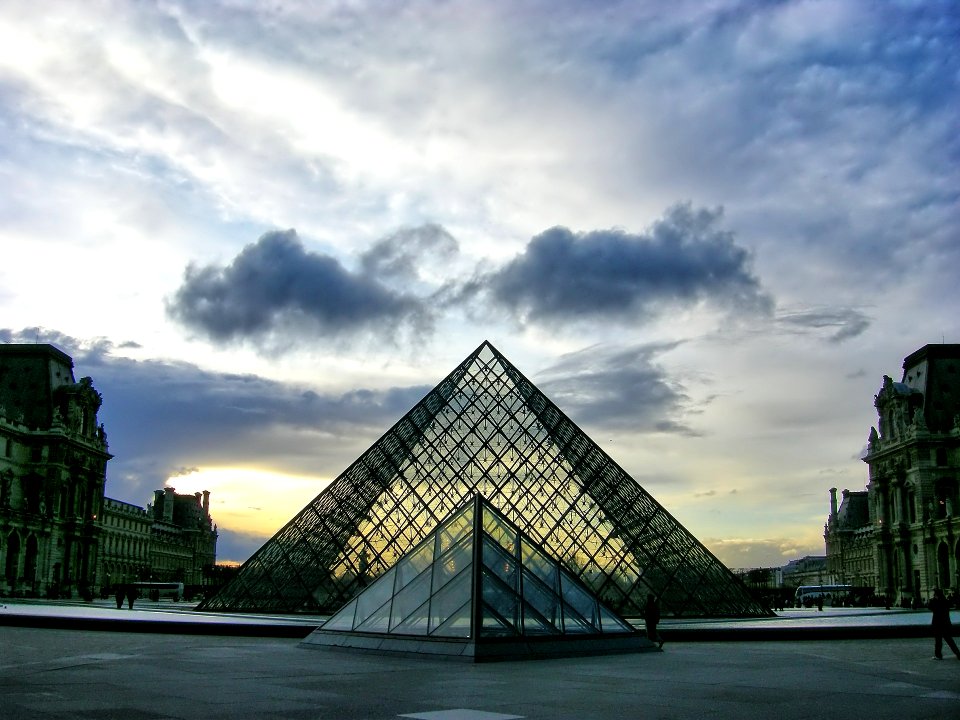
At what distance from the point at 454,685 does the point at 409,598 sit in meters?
5.98

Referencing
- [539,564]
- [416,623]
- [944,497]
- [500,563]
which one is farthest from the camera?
[944,497]

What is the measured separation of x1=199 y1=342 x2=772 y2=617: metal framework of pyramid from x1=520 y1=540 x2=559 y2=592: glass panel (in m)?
12.3

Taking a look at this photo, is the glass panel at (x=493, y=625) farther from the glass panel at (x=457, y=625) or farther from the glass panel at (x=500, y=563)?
the glass panel at (x=500, y=563)

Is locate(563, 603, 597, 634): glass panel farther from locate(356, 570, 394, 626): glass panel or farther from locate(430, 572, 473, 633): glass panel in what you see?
locate(356, 570, 394, 626): glass panel

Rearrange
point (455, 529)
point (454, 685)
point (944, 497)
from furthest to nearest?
point (944, 497)
point (455, 529)
point (454, 685)

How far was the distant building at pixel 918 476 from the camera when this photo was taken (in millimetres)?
79875

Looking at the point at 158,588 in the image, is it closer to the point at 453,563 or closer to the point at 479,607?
the point at 453,563

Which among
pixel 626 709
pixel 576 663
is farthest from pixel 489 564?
pixel 626 709

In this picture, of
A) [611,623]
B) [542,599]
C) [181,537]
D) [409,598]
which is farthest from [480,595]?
[181,537]

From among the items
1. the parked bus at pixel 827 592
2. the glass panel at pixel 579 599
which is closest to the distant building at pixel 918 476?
the parked bus at pixel 827 592

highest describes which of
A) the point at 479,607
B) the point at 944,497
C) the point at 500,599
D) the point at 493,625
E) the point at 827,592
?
the point at 944,497

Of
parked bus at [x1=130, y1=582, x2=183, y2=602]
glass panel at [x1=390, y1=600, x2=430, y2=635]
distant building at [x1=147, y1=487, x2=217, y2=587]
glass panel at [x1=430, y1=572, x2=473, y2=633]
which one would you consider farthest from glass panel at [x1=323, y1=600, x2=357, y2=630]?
distant building at [x1=147, y1=487, x2=217, y2=587]

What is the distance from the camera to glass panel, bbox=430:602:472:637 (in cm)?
1647

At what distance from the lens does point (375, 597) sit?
18891 mm
